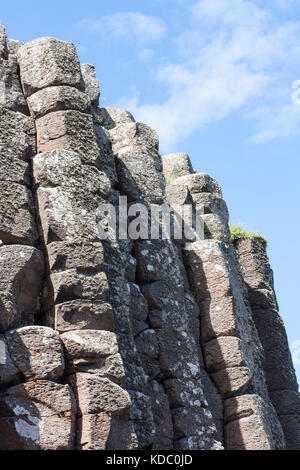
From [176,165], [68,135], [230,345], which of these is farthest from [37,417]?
[176,165]

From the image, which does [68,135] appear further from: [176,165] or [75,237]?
[176,165]

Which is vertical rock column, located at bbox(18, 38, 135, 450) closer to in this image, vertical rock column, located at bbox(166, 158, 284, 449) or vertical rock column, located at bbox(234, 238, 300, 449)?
vertical rock column, located at bbox(166, 158, 284, 449)

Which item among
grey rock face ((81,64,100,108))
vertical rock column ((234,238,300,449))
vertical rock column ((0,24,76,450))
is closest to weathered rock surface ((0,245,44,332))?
vertical rock column ((0,24,76,450))

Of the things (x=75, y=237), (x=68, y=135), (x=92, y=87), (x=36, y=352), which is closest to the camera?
(x=36, y=352)

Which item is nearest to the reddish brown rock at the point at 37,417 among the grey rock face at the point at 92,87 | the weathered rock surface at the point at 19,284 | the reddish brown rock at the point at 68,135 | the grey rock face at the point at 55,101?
the weathered rock surface at the point at 19,284

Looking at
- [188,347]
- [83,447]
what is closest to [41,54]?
[188,347]

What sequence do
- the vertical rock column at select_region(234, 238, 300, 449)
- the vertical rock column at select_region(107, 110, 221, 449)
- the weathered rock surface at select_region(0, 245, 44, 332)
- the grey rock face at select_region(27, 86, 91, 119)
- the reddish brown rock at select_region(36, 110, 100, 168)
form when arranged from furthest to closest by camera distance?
the vertical rock column at select_region(234, 238, 300, 449) → the grey rock face at select_region(27, 86, 91, 119) → the vertical rock column at select_region(107, 110, 221, 449) → the reddish brown rock at select_region(36, 110, 100, 168) → the weathered rock surface at select_region(0, 245, 44, 332)

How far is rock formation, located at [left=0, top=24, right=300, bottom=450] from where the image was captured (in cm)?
959

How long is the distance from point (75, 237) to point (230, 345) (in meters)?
4.16

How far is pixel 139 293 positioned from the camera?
12.4 m

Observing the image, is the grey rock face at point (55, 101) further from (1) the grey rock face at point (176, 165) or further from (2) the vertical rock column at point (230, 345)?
(1) the grey rock face at point (176, 165)

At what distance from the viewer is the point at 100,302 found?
409 inches

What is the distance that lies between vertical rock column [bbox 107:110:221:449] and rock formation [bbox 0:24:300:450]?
0.02m
